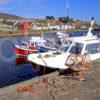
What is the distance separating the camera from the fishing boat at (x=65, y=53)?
59.0 feet

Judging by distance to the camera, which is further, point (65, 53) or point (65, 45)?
point (65, 45)

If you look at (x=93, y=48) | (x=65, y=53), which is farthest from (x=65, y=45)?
(x=93, y=48)

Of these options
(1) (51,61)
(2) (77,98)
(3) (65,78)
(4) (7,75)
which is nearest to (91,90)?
(2) (77,98)

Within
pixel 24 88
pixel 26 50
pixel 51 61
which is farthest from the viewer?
pixel 26 50

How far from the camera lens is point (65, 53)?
19.1m

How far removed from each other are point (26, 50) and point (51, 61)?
74.5ft

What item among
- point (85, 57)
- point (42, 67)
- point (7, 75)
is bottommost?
point (7, 75)

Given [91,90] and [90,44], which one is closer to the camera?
[91,90]

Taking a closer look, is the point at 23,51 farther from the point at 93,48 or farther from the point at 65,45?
the point at 93,48

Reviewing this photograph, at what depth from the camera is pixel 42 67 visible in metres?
18.9

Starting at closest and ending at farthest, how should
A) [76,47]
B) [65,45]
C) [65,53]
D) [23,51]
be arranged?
[65,53] → [76,47] → [65,45] → [23,51]

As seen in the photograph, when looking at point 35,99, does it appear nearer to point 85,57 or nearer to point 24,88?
point 24,88

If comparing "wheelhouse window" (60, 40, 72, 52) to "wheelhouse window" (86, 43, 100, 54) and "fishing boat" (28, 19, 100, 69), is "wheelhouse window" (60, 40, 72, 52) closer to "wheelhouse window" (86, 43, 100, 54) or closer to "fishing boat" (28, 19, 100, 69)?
"fishing boat" (28, 19, 100, 69)

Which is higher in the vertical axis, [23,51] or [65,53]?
[65,53]
